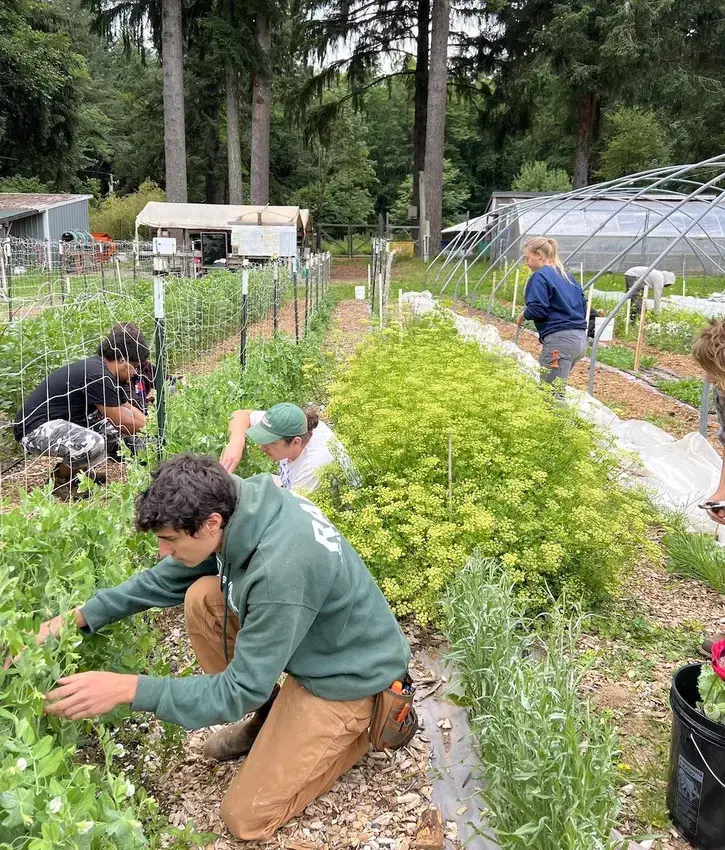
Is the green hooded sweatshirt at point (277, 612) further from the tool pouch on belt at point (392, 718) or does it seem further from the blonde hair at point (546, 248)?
the blonde hair at point (546, 248)

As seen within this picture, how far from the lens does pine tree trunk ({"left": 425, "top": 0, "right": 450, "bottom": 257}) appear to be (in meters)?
21.0

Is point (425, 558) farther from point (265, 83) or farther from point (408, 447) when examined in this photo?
point (265, 83)

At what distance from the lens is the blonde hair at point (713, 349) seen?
108 inches

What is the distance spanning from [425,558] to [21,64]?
26.4m

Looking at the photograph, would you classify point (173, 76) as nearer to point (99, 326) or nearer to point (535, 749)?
point (99, 326)

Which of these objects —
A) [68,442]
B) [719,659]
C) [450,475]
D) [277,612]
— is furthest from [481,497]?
[68,442]

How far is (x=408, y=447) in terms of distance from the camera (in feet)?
11.1

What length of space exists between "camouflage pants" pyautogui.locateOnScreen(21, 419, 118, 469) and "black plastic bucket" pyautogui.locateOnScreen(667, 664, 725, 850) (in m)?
3.35

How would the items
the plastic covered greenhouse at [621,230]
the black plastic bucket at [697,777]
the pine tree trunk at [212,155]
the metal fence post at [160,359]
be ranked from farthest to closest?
the pine tree trunk at [212,155], the plastic covered greenhouse at [621,230], the metal fence post at [160,359], the black plastic bucket at [697,777]

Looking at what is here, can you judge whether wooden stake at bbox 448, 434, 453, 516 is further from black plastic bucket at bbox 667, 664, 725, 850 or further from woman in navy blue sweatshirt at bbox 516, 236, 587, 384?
woman in navy blue sweatshirt at bbox 516, 236, 587, 384

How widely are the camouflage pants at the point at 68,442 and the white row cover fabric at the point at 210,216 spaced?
19.1 meters

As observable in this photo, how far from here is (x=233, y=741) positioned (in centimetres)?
241

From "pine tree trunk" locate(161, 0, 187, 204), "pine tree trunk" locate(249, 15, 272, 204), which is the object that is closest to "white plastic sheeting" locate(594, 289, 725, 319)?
"pine tree trunk" locate(161, 0, 187, 204)

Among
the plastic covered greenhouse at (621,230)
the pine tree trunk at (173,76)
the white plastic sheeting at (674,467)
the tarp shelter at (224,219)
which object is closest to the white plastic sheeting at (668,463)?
the white plastic sheeting at (674,467)
